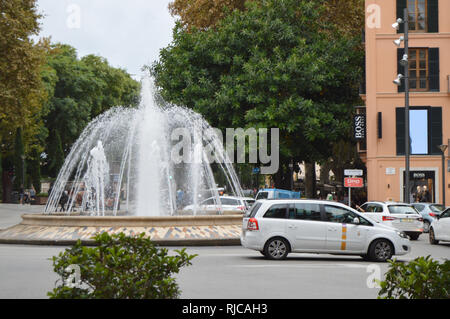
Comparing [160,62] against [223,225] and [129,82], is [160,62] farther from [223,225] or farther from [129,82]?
[129,82]

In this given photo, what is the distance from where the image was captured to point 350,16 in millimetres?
44656

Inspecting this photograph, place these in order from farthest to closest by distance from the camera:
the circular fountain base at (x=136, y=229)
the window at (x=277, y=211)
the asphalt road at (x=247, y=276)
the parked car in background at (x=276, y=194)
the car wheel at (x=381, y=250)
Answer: the parked car in background at (x=276, y=194), the circular fountain base at (x=136, y=229), the window at (x=277, y=211), the car wheel at (x=381, y=250), the asphalt road at (x=247, y=276)

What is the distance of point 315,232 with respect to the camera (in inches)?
647

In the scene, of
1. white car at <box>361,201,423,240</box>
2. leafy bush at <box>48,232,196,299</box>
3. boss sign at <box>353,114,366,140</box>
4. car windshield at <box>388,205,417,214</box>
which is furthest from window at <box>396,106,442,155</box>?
leafy bush at <box>48,232,196,299</box>

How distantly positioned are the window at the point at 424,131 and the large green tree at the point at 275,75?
11.5ft

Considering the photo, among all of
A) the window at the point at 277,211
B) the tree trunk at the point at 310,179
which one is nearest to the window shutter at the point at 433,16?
the tree trunk at the point at 310,179

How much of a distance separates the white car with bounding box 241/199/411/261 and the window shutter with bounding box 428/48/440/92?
972 inches

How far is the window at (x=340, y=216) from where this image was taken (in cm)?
1664

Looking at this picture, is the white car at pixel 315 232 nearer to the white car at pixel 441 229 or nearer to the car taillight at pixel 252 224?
the car taillight at pixel 252 224

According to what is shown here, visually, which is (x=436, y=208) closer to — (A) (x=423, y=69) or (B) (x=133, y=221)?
(A) (x=423, y=69)

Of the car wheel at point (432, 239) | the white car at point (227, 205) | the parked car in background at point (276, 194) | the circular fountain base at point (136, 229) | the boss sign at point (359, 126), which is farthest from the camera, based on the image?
the boss sign at point (359, 126)

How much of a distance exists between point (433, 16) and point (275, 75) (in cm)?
1071

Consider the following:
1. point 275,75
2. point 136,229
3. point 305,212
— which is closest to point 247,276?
point 305,212

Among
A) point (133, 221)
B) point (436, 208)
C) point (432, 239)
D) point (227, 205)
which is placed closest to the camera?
point (133, 221)
